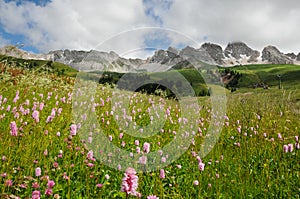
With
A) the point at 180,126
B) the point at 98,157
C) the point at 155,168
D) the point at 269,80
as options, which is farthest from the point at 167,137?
the point at 269,80

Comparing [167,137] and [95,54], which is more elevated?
[95,54]

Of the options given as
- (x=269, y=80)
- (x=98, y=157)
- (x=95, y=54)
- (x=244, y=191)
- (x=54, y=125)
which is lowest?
(x=244, y=191)

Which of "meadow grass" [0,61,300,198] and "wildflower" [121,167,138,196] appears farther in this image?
"meadow grass" [0,61,300,198]

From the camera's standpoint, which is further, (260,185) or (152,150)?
(152,150)

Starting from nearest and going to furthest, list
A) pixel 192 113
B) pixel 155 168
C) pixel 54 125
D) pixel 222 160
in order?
pixel 155 168 → pixel 54 125 → pixel 222 160 → pixel 192 113

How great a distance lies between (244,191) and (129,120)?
2.36 metres

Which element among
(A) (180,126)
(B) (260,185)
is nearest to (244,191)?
(B) (260,185)

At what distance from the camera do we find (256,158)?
4.45 meters

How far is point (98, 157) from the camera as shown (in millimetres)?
3479

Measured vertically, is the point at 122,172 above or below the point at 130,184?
below

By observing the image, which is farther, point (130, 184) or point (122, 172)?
point (122, 172)

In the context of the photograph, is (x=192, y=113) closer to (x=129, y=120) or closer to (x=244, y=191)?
(x=129, y=120)

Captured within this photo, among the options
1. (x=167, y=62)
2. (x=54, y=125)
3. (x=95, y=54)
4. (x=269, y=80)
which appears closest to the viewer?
(x=54, y=125)

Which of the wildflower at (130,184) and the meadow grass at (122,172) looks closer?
the wildflower at (130,184)
